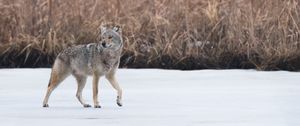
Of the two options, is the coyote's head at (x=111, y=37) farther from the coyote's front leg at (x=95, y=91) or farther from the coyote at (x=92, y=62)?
the coyote's front leg at (x=95, y=91)

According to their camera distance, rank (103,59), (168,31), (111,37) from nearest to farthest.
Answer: (111,37) → (103,59) → (168,31)

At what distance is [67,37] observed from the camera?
1287 centimetres

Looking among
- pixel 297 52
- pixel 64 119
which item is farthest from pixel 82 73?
pixel 297 52

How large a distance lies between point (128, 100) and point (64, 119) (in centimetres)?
166

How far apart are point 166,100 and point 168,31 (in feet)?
14.9

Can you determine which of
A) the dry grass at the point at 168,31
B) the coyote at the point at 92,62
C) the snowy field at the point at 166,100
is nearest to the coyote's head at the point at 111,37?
the coyote at the point at 92,62

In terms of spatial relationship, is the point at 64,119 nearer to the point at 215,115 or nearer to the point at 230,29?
the point at 215,115

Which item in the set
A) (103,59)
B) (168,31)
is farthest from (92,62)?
(168,31)

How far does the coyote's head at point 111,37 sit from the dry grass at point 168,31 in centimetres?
419

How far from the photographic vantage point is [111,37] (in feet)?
26.4

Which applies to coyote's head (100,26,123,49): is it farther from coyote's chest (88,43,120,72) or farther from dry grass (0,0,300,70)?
dry grass (0,0,300,70)

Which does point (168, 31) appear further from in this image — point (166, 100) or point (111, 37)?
point (111, 37)

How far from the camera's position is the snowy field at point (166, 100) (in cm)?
679

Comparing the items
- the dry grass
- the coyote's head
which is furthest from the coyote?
the dry grass
